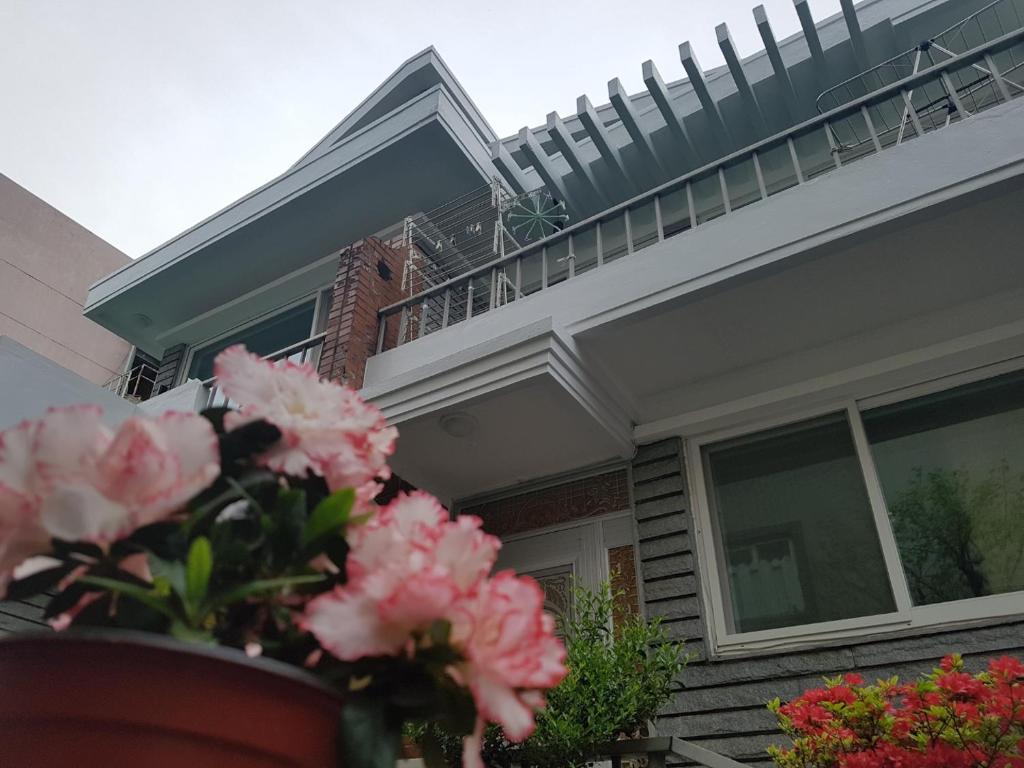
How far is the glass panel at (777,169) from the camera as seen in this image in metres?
5.55

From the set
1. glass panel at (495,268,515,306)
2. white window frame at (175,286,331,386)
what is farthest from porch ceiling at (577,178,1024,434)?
white window frame at (175,286,331,386)

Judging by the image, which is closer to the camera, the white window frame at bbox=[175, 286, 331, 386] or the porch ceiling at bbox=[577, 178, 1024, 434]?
the porch ceiling at bbox=[577, 178, 1024, 434]

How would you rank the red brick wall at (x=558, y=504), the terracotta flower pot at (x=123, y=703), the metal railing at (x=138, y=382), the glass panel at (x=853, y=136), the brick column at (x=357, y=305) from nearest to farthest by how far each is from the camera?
the terracotta flower pot at (x=123, y=703) → the red brick wall at (x=558, y=504) → the brick column at (x=357, y=305) → the glass panel at (x=853, y=136) → the metal railing at (x=138, y=382)

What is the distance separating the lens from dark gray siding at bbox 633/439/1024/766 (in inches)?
121

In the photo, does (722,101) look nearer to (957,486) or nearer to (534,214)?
(534,214)

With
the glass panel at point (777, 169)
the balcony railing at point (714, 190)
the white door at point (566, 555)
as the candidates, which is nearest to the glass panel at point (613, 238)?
the balcony railing at point (714, 190)

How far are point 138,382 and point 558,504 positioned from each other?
6.22 metres

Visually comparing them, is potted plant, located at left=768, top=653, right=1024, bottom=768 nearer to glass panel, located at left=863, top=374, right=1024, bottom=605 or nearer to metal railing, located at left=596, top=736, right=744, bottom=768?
metal railing, located at left=596, top=736, right=744, bottom=768

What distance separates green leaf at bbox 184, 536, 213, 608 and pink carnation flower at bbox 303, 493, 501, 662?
90mm

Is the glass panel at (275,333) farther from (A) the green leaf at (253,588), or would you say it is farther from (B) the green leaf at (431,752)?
(A) the green leaf at (253,588)

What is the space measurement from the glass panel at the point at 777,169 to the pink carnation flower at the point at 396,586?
18.0 ft

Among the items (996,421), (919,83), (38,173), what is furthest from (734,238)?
(38,173)

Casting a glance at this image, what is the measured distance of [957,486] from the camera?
3416 millimetres

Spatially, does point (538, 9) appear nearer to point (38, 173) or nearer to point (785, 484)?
point (785, 484)
